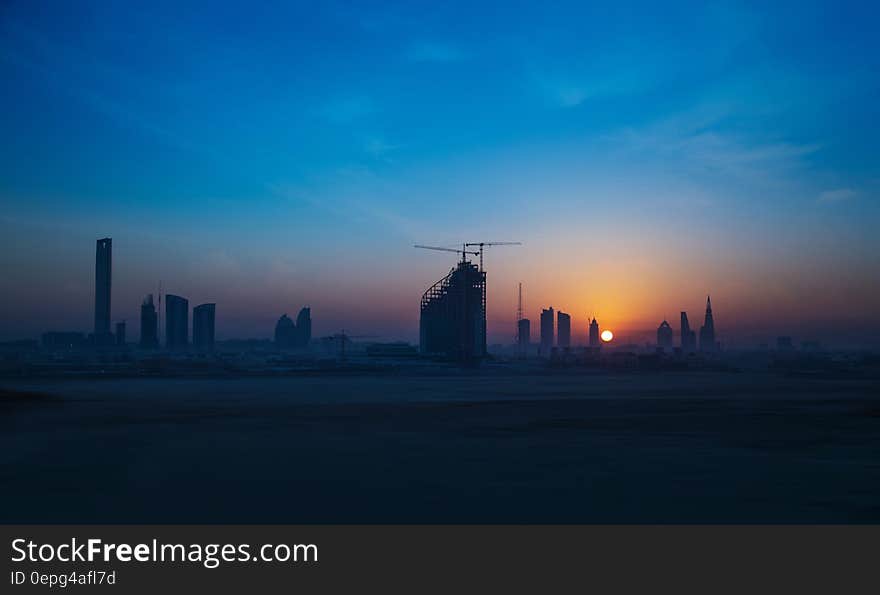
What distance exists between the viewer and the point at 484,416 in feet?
160

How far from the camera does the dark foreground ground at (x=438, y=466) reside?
20109 mm

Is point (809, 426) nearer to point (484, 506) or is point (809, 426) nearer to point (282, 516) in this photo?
point (484, 506)

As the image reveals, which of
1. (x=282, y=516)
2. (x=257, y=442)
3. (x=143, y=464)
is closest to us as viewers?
(x=282, y=516)

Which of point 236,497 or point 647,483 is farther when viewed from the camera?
point 647,483

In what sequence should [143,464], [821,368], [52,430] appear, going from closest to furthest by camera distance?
1. [143,464]
2. [52,430]
3. [821,368]

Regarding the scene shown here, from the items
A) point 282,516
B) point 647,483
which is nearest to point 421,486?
point 282,516

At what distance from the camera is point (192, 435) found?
121 ft

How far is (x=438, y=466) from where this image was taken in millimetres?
27500

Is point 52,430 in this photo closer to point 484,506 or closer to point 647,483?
point 484,506

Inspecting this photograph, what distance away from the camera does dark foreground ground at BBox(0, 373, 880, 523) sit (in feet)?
66.0

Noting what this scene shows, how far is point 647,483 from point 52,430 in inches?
1261

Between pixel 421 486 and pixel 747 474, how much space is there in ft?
38.4
